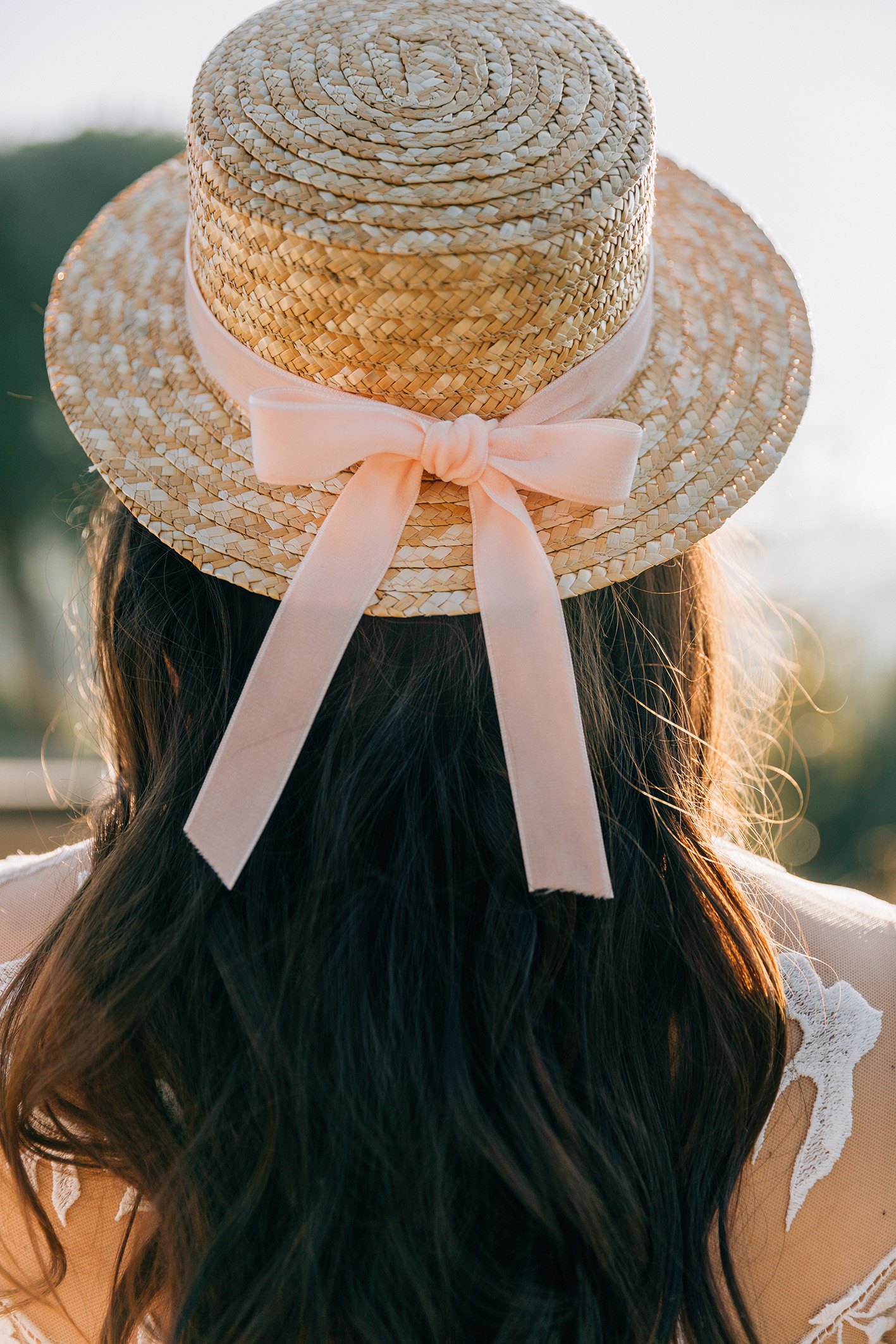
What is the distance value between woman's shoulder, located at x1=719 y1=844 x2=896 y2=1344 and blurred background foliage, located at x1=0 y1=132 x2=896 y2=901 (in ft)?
8.90

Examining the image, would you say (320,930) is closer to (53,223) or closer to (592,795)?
(592,795)

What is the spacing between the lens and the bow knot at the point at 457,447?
811 millimetres

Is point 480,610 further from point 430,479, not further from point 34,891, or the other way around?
point 34,891

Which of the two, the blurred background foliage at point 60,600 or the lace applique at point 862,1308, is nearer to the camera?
the lace applique at point 862,1308

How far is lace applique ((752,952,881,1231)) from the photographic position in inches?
35.0

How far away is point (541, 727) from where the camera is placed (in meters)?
0.82

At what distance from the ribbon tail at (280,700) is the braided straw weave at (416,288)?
1.7 inches

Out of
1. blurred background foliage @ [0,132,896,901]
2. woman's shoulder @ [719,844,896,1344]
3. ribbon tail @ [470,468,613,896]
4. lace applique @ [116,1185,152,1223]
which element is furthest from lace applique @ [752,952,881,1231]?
blurred background foliage @ [0,132,896,901]

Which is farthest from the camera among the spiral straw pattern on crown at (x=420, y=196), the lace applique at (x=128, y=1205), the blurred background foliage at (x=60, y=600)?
the blurred background foliage at (x=60, y=600)

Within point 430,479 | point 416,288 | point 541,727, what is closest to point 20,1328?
point 541,727

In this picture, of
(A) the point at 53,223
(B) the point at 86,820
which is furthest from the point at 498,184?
(A) the point at 53,223

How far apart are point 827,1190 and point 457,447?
2.55 ft

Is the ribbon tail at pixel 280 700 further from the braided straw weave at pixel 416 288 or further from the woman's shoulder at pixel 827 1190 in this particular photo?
the woman's shoulder at pixel 827 1190

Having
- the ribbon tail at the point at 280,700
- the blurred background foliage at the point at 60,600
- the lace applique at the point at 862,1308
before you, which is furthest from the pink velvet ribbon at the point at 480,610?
the blurred background foliage at the point at 60,600
